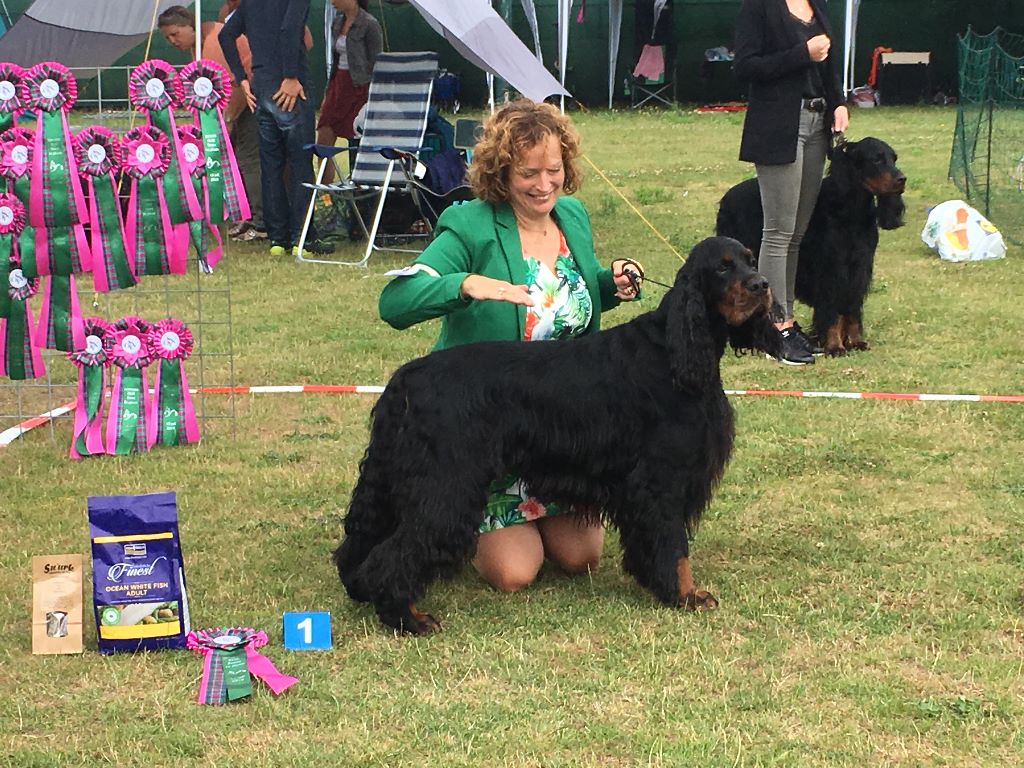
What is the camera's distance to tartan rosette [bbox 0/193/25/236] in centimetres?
498

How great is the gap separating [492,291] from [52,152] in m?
2.12

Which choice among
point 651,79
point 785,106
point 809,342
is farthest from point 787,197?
point 651,79

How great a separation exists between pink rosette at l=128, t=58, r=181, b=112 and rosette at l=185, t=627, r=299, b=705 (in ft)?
7.41

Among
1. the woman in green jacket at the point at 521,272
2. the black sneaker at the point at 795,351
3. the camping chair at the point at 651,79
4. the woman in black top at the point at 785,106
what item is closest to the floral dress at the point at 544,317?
the woman in green jacket at the point at 521,272

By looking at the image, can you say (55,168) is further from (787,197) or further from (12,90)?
(787,197)

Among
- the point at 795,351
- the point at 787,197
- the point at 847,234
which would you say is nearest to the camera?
the point at 787,197

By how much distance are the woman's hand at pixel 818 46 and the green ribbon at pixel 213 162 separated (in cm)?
272

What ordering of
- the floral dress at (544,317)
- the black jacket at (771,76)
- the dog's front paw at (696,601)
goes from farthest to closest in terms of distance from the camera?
the black jacket at (771,76)
the floral dress at (544,317)
the dog's front paw at (696,601)

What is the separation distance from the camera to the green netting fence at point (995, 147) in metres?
10.4

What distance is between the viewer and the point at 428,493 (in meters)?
3.63

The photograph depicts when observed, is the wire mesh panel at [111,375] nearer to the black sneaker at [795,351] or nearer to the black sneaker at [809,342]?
the black sneaker at [795,351]

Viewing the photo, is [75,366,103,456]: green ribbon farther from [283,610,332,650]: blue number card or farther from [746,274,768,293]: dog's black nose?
[746,274,768,293]: dog's black nose

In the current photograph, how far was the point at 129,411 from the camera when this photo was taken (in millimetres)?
5379

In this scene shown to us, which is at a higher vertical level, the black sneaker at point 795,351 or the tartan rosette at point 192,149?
the tartan rosette at point 192,149
